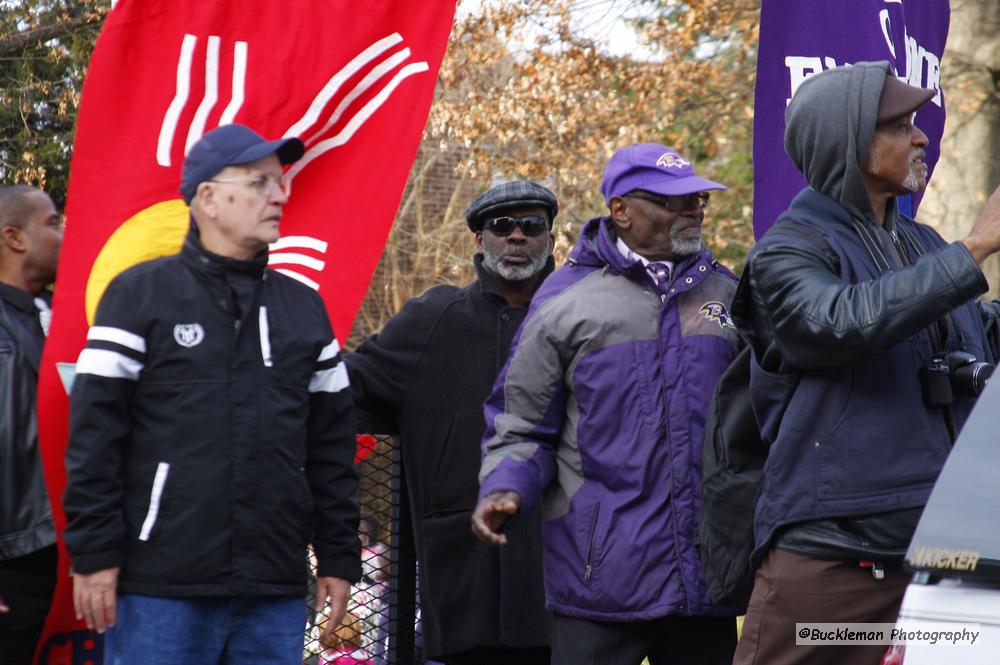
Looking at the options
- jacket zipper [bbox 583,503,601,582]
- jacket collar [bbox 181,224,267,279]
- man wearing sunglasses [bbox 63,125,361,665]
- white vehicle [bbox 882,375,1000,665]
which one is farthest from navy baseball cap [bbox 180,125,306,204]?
white vehicle [bbox 882,375,1000,665]

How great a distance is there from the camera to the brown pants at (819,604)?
11.5ft

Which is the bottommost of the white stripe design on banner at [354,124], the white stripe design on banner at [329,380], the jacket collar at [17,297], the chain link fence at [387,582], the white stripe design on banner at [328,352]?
the chain link fence at [387,582]

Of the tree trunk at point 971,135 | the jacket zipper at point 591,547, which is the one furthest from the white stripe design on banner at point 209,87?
the tree trunk at point 971,135

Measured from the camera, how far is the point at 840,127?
3709mm

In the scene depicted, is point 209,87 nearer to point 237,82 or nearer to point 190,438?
point 237,82

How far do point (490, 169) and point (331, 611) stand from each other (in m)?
12.5

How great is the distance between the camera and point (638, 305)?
448 cm

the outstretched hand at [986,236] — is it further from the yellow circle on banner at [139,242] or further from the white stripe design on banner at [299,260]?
the yellow circle on banner at [139,242]

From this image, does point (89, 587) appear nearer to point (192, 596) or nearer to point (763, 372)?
point (192, 596)

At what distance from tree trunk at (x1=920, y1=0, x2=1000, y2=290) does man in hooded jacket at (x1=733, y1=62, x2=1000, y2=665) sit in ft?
23.3

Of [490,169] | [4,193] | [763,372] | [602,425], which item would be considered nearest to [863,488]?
[763,372]

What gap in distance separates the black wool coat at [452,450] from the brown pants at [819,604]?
5.18ft

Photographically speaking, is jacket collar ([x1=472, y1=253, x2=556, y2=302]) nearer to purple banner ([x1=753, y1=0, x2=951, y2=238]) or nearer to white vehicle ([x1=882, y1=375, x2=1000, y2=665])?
purple banner ([x1=753, y1=0, x2=951, y2=238])

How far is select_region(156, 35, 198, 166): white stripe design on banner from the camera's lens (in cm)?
483
